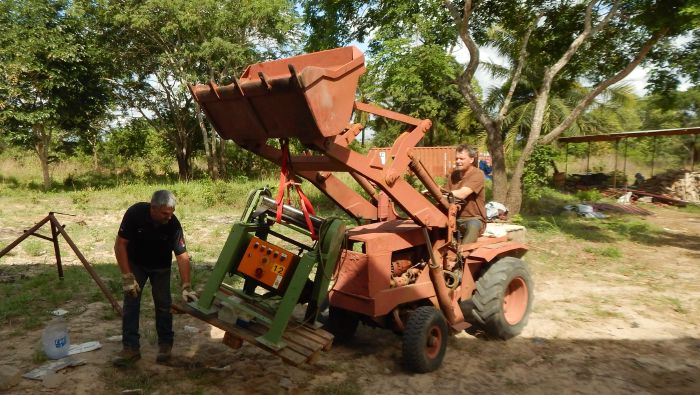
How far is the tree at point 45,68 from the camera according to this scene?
16.0m

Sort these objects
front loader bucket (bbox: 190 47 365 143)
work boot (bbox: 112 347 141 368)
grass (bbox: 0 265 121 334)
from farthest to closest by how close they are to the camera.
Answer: grass (bbox: 0 265 121 334) → work boot (bbox: 112 347 141 368) → front loader bucket (bbox: 190 47 365 143)

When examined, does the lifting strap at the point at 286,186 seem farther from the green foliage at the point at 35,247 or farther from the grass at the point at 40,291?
the green foliage at the point at 35,247

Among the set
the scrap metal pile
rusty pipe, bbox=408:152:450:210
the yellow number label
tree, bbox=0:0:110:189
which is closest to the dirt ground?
the yellow number label

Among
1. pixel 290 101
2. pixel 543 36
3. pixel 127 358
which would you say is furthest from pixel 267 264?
pixel 543 36

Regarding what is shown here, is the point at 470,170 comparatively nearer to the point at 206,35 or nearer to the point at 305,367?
the point at 305,367

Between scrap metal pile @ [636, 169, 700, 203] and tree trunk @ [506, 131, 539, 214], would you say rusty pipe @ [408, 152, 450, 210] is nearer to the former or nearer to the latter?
tree trunk @ [506, 131, 539, 214]

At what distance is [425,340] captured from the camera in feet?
13.4

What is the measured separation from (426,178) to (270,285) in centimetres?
163

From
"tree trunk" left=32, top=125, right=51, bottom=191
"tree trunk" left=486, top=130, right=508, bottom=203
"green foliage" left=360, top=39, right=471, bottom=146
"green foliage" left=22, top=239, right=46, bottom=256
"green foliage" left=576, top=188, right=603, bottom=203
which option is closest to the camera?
"green foliage" left=22, top=239, right=46, bottom=256

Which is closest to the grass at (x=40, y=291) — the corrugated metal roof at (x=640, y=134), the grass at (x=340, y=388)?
the grass at (x=340, y=388)

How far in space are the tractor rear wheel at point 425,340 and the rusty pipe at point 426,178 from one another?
97cm

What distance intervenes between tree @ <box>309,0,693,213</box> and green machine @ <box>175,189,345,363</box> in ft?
25.4

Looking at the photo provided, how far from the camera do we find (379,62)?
417 inches

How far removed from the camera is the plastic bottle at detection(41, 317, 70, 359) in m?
4.07
